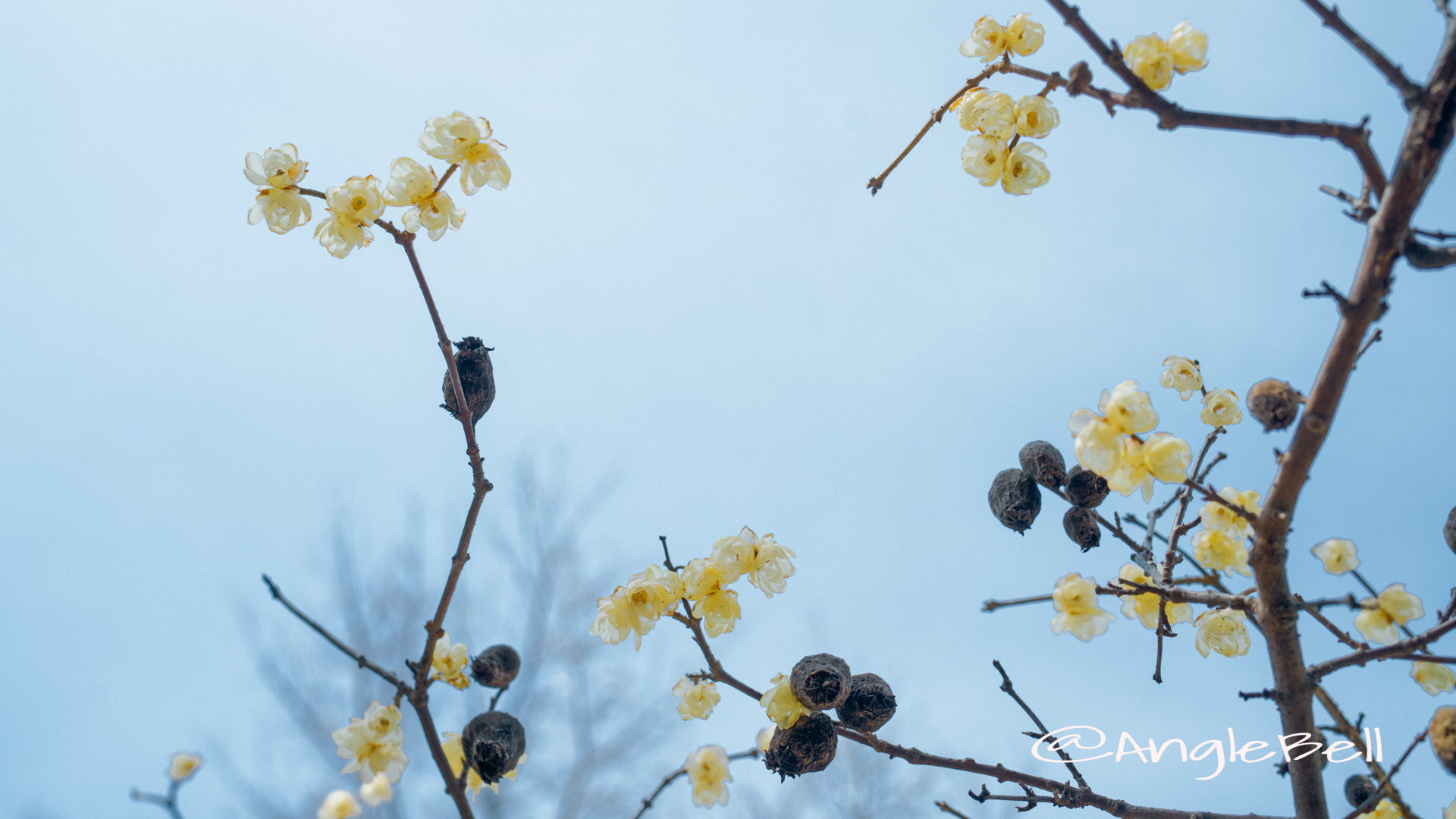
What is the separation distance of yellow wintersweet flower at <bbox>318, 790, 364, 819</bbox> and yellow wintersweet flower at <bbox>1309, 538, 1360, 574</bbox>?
2.26 metres

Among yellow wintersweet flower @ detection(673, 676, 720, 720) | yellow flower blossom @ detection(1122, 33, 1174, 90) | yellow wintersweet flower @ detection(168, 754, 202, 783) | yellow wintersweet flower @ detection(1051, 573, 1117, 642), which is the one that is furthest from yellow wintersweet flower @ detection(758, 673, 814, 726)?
yellow wintersweet flower @ detection(168, 754, 202, 783)

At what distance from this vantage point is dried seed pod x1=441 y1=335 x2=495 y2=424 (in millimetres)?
1685

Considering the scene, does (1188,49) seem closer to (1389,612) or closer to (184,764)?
(1389,612)

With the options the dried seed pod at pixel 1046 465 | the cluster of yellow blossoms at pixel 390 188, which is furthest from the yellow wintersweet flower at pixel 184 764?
the dried seed pod at pixel 1046 465

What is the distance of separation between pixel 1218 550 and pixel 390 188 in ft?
6.42

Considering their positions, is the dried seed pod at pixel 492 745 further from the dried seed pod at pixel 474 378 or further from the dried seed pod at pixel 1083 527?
the dried seed pod at pixel 1083 527

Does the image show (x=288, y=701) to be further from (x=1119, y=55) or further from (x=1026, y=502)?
(x=1119, y=55)

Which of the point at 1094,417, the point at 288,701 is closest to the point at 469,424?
the point at 1094,417

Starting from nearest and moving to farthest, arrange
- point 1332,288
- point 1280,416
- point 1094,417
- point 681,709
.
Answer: point 1332,288 < point 1280,416 < point 1094,417 < point 681,709

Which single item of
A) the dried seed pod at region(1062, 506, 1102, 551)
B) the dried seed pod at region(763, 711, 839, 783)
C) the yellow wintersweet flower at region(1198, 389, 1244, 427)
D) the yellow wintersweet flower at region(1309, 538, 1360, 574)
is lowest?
the dried seed pod at region(763, 711, 839, 783)

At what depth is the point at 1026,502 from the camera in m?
1.83

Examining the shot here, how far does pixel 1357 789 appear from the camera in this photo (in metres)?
1.68

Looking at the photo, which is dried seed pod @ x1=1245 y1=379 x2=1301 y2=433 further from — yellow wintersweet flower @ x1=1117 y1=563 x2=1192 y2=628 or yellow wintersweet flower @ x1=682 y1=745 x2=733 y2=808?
yellow wintersweet flower @ x1=682 y1=745 x2=733 y2=808

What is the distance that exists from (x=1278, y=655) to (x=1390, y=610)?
0.72 ft
